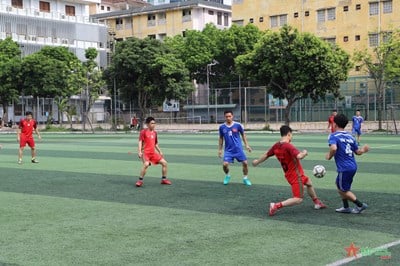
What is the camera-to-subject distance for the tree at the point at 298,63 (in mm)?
40750

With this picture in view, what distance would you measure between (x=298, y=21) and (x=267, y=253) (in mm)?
63384

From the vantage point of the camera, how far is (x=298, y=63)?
135ft

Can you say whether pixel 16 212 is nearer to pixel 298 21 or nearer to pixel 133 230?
pixel 133 230

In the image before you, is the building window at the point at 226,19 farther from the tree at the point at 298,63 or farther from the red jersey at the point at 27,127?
the red jersey at the point at 27,127

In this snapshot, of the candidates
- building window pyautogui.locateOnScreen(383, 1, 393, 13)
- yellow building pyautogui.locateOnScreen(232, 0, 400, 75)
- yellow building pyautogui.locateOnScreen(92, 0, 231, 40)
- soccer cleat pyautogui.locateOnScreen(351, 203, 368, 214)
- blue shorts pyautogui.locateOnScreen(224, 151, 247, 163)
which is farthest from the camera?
yellow building pyautogui.locateOnScreen(92, 0, 231, 40)

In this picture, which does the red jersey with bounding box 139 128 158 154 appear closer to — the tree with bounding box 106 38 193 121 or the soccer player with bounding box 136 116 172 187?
the soccer player with bounding box 136 116 172 187

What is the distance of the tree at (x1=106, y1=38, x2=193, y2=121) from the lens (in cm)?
4944

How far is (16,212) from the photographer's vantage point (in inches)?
413

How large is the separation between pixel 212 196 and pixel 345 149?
3.50 metres

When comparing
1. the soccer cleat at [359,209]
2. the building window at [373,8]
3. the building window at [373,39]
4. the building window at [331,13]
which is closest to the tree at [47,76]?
the building window at [331,13]

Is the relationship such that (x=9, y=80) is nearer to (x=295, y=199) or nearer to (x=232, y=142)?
(x=232, y=142)

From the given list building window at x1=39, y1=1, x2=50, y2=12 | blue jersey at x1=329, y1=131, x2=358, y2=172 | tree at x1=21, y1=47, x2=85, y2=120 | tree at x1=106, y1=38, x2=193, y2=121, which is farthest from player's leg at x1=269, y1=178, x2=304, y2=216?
building window at x1=39, y1=1, x2=50, y2=12

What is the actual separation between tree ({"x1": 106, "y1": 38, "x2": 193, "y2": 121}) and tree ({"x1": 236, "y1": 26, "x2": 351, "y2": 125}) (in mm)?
9000

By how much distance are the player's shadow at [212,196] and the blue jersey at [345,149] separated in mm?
833
